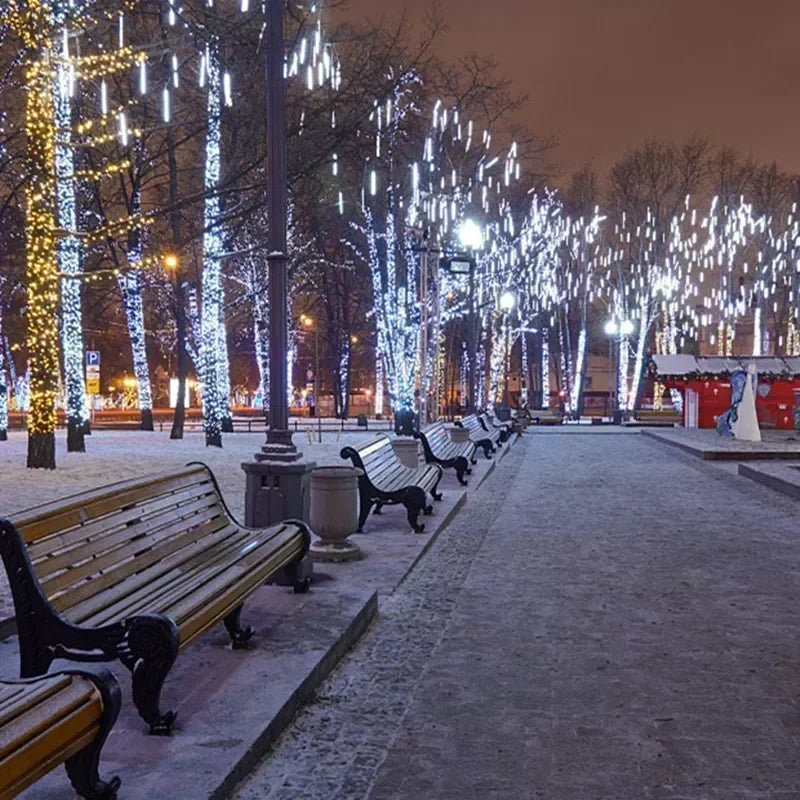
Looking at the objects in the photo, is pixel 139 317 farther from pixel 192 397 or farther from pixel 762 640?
pixel 192 397

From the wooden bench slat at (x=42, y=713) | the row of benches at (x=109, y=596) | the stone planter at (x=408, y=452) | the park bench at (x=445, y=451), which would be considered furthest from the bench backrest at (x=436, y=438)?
the wooden bench slat at (x=42, y=713)

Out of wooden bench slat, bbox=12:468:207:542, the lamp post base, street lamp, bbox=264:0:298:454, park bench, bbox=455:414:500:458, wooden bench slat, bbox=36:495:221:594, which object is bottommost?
park bench, bbox=455:414:500:458

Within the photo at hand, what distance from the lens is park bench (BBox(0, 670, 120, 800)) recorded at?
249cm

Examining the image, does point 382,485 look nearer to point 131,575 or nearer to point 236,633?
point 236,633

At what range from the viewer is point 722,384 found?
1485 inches

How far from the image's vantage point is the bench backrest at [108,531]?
4027 mm

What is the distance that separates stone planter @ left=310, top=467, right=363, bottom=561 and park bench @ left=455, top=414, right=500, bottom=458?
1158 centimetres

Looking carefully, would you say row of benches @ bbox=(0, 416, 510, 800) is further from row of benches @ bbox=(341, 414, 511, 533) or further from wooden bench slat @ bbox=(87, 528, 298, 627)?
row of benches @ bbox=(341, 414, 511, 533)

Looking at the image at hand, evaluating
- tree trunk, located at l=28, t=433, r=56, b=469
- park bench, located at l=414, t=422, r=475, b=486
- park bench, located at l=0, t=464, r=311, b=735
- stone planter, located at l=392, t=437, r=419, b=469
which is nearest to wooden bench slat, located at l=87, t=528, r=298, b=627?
park bench, located at l=0, t=464, r=311, b=735

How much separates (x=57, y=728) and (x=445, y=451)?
14.3m

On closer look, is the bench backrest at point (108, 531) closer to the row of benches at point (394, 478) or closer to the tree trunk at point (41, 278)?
the row of benches at point (394, 478)

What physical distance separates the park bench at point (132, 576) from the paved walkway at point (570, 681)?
71 centimetres

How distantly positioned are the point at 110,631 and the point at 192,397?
96.9 m

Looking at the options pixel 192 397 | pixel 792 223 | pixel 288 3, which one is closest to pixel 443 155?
pixel 288 3
